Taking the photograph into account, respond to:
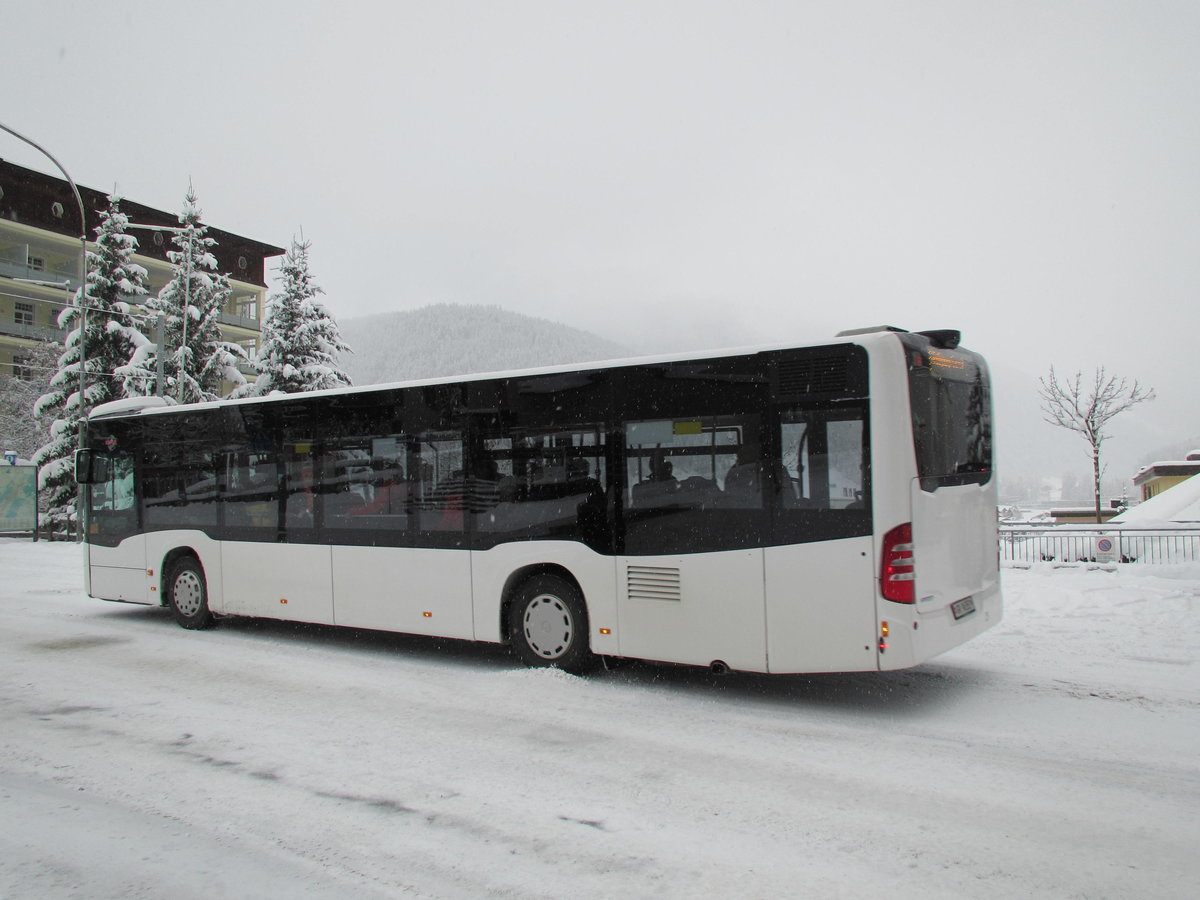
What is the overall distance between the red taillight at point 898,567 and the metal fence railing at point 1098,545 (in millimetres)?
10564

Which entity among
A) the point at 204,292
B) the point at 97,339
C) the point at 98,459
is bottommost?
the point at 98,459

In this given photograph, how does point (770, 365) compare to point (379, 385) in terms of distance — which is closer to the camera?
point (770, 365)

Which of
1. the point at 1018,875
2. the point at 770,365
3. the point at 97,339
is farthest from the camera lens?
the point at 97,339

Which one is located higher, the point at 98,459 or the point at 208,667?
the point at 98,459

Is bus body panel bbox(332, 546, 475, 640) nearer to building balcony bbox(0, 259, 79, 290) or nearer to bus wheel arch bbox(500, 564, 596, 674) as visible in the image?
bus wheel arch bbox(500, 564, 596, 674)

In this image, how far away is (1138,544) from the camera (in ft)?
51.3

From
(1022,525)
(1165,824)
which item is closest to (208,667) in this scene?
(1165,824)

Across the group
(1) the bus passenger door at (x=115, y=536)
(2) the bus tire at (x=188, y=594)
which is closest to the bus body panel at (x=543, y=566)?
(2) the bus tire at (x=188, y=594)

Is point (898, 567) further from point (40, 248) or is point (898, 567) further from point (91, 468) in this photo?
point (40, 248)

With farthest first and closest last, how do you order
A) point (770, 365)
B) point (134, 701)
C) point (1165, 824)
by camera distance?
1. point (134, 701)
2. point (770, 365)
3. point (1165, 824)

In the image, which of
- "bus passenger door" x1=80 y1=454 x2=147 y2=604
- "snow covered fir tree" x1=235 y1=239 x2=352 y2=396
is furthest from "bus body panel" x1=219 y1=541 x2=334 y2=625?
"snow covered fir tree" x1=235 y1=239 x2=352 y2=396

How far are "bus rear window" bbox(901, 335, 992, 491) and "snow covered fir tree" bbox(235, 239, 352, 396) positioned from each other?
2773 cm

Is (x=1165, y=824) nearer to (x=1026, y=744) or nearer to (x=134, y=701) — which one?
(x=1026, y=744)

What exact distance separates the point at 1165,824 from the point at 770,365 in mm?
3790
